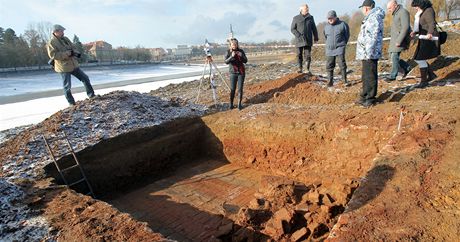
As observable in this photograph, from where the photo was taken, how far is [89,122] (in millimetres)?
6316

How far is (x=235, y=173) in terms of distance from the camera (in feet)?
20.3

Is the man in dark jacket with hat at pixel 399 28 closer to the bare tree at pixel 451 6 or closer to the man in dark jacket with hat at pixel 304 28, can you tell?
the man in dark jacket with hat at pixel 304 28

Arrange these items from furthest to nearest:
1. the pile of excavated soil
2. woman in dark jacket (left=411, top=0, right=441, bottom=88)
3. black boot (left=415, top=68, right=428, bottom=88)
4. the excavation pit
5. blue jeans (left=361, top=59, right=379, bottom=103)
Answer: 1. black boot (left=415, top=68, right=428, bottom=88)
2. woman in dark jacket (left=411, top=0, right=441, bottom=88)
3. blue jeans (left=361, top=59, right=379, bottom=103)
4. the excavation pit
5. the pile of excavated soil

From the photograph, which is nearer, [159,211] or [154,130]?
[159,211]

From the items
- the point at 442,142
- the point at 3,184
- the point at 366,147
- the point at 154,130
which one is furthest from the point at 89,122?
the point at 442,142

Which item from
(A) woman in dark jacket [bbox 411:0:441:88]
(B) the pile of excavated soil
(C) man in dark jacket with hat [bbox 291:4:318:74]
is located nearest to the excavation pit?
(B) the pile of excavated soil

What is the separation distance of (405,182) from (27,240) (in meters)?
3.92

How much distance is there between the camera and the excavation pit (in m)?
A: 3.95

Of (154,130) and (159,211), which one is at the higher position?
(154,130)

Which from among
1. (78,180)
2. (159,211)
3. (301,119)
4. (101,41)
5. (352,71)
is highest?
(101,41)

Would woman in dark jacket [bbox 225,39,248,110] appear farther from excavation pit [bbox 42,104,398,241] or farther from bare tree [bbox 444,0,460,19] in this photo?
bare tree [bbox 444,0,460,19]

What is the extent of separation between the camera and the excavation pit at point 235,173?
3.95m

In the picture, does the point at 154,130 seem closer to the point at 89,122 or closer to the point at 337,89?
the point at 89,122

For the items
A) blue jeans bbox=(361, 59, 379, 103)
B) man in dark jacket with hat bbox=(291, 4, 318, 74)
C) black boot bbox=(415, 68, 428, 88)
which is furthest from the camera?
man in dark jacket with hat bbox=(291, 4, 318, 74)
